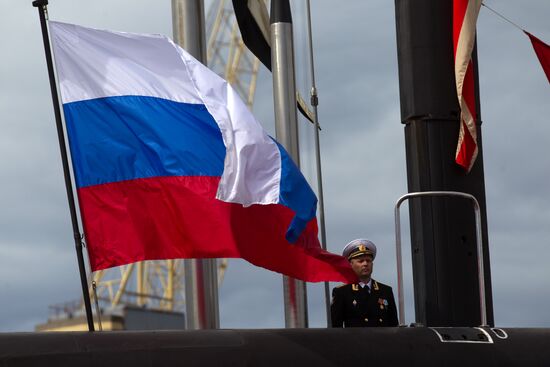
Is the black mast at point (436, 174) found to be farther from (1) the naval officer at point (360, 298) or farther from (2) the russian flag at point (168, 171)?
(2) the russian flag at point (168, 171)

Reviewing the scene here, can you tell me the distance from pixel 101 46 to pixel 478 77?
3.07 m

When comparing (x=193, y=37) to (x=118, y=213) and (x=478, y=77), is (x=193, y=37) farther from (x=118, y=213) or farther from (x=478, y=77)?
(x=118, y=213)

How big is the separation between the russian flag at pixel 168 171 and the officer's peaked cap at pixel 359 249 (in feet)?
2.67

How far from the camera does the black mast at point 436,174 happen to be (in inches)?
409

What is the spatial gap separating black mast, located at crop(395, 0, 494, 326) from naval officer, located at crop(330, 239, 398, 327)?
11.5 inches

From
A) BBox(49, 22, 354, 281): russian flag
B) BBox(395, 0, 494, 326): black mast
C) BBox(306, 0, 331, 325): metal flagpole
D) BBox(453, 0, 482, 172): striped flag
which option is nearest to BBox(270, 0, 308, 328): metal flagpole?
BBox(306, 0, 331, 325): metal flagpole

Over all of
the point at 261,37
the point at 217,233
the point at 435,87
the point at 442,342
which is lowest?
the point at 442,342

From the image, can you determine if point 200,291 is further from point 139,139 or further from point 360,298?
point 139,139

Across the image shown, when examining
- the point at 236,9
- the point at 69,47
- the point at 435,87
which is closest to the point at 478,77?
the point at 435,87

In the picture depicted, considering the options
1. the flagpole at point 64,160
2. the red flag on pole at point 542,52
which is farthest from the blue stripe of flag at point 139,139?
the red flag on pole at point 542,52

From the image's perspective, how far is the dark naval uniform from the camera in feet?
33.8

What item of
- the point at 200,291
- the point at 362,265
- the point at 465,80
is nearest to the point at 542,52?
the point at 465,80

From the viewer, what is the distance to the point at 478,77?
11.0 metres

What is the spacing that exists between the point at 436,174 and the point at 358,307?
1.14 meters
